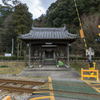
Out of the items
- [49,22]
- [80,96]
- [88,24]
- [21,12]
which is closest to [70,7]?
[49,22]

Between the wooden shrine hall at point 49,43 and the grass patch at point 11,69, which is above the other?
the wooden shrine hall at point 49,43

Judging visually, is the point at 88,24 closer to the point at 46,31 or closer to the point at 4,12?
the point at 46,31

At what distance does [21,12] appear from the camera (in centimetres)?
3042

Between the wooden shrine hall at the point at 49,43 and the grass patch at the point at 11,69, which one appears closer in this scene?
the grass patch at the point at 11,69

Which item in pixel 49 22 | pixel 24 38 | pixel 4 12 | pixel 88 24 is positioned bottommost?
pixel 24 38

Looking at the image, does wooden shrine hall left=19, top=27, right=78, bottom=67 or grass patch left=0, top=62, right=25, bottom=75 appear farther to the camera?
wooden shrine hall left=19, top=27, right=78, bottom=67

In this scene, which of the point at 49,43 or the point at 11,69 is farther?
the point at 11,69

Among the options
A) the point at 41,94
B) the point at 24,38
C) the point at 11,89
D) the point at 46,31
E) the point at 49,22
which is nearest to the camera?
the point at 41,94

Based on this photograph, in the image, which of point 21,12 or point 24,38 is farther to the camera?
point 21,12

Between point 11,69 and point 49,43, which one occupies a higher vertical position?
point 49,43

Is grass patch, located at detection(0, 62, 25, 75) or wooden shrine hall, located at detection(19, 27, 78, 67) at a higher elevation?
wooden shrine hall, located at detection(19, 27, 78, 67)

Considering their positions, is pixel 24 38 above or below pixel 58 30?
below

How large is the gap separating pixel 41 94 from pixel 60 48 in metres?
7.83

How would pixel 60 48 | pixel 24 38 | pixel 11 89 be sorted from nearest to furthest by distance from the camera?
pixel 11 89, pixel 24 38, pixel 60 48
